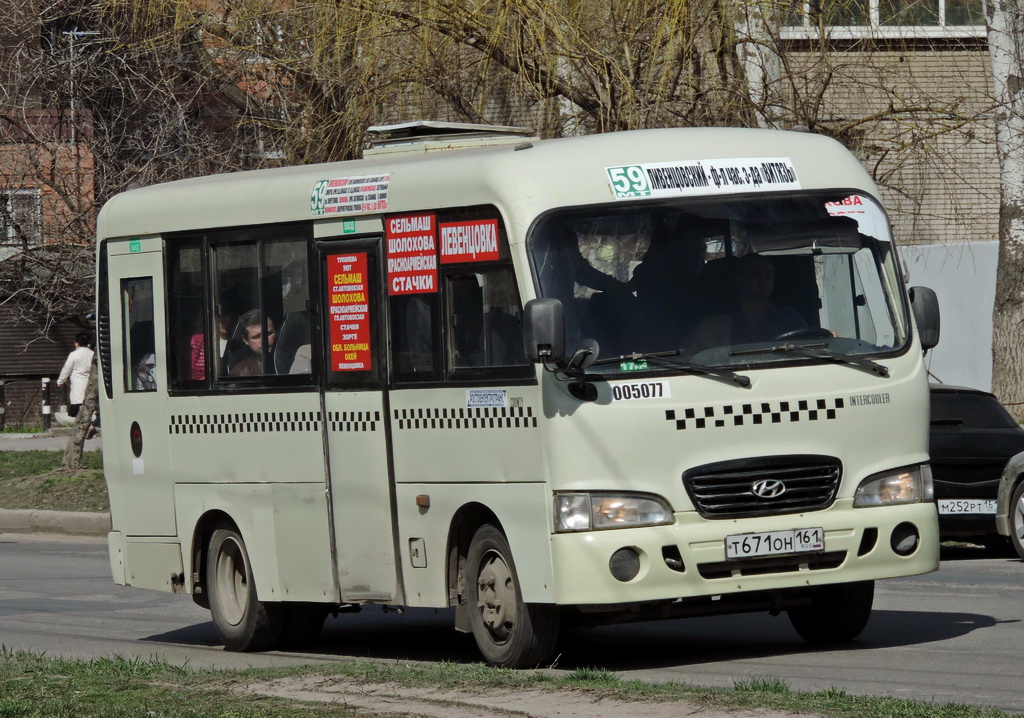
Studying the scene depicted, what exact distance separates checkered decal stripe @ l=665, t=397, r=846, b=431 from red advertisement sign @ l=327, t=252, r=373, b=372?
2028 mm

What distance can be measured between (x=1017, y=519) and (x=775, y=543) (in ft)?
19.7

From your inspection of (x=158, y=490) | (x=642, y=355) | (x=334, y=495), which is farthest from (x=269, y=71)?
(x=642, y=355)

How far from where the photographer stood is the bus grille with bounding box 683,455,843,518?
8969mm

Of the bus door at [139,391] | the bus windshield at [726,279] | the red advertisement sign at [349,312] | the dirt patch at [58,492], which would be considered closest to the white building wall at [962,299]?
the dirt patch at [58,492]

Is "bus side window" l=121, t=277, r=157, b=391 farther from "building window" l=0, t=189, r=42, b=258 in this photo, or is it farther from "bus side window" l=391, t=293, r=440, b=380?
"building window" l=0, t=189, r=42, b=258

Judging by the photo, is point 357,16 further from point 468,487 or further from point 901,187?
point 468,487

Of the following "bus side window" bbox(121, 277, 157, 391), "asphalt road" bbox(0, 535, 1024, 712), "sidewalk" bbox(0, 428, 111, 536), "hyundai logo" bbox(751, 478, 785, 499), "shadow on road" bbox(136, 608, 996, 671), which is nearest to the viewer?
"asphalt road" bbox(0, 535, 1024, 712)

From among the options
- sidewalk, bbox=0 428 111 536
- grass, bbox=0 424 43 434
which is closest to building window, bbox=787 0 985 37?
sidewalk, bbox=0 428 111 536

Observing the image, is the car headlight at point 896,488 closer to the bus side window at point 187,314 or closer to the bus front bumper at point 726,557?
the bus front bumper at point 726,557

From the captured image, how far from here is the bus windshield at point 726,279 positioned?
29.8 feet

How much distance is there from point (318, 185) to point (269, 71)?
321 inches

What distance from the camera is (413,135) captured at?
452 inches

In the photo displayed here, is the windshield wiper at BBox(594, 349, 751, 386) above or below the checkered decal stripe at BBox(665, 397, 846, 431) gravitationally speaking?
above

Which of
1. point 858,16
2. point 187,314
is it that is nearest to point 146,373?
point 187,314
